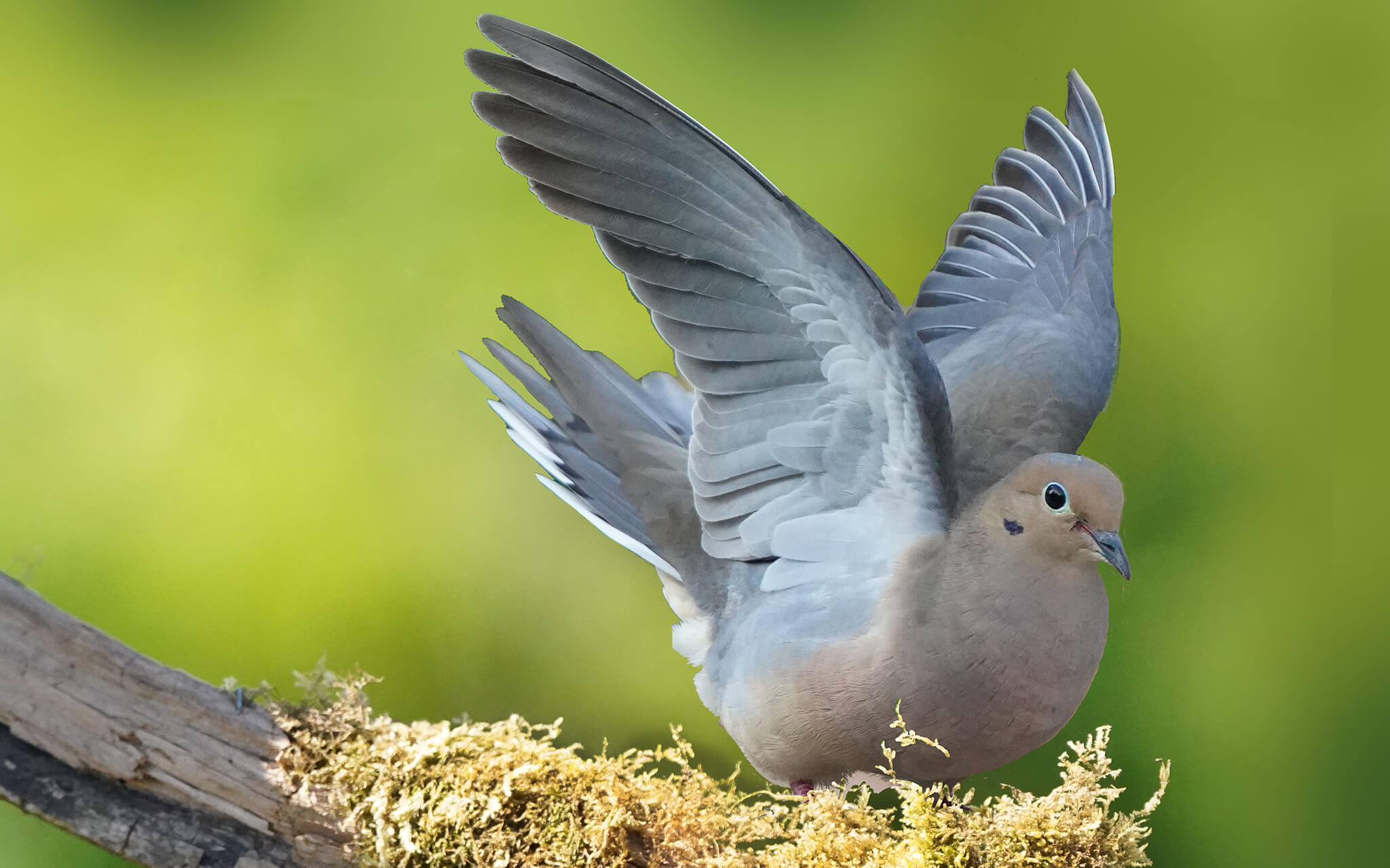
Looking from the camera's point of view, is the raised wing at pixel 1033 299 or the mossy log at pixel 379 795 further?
the raised wing at pixel 1033 299

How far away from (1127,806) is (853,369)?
3.77 ft

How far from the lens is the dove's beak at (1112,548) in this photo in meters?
1.09

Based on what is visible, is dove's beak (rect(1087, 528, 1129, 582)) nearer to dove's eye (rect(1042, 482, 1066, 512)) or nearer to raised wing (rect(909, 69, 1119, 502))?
dove's eye (rect(1042, 482, 1066, 512))

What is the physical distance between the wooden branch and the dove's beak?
860 mm

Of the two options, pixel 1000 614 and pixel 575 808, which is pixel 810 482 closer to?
pixel 1000 614

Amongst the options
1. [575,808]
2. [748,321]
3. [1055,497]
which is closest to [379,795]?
[575,808]

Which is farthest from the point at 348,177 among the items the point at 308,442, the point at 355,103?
the point at 308,442

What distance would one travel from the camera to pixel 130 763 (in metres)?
1.12

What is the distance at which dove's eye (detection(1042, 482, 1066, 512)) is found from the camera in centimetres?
113

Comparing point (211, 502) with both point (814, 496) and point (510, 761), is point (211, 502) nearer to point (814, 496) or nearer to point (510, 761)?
point (510, 761)

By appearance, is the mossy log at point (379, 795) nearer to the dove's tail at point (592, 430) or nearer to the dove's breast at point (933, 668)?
the dove's breast at point (933, 668)

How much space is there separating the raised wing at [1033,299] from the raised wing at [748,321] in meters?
0.23

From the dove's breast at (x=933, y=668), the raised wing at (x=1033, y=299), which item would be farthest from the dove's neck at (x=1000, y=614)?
the raised wing at (x=1033, y=299)

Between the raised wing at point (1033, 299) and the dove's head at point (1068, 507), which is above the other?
the raised wing at point (1033, 299)
